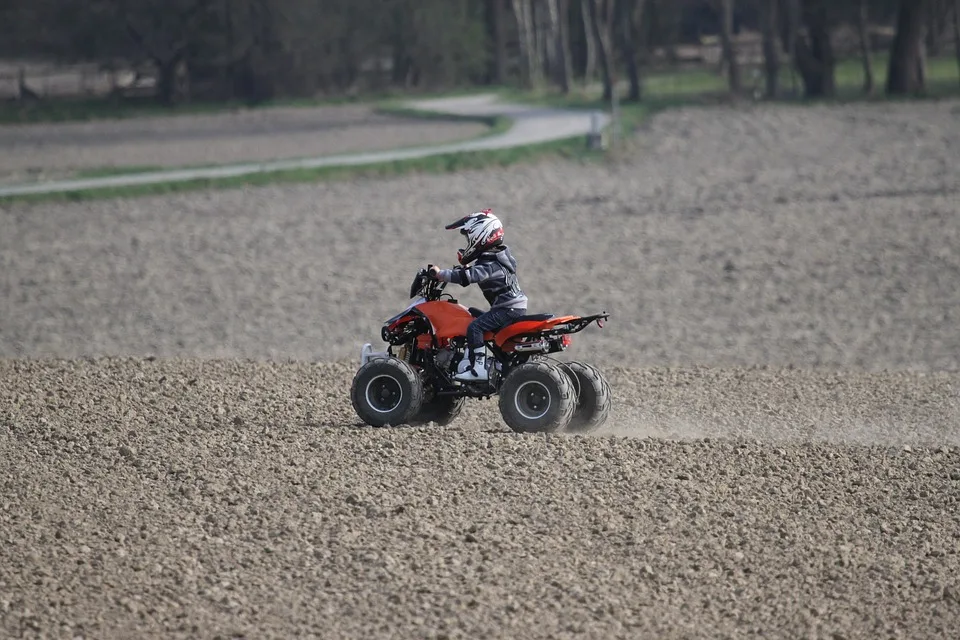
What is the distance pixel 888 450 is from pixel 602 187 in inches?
853

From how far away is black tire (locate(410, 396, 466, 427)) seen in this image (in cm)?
1309

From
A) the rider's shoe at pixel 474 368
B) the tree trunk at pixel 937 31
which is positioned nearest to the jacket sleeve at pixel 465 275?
the rider's shoe at pixel 474 368

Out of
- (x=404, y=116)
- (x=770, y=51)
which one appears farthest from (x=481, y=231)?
(x=404, y=116)

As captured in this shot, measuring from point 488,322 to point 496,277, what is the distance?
0.41 meters

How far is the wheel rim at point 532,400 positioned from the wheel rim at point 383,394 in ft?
3.73

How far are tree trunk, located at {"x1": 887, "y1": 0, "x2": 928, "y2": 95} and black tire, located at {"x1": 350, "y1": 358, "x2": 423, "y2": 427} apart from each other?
4625cm

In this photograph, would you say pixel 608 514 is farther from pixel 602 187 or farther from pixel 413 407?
pixel 602 187

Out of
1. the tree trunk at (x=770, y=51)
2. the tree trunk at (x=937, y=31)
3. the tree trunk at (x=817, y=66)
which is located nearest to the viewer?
the tree trunk at (x=770, y=51)

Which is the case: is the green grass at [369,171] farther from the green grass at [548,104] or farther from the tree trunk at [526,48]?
the tree trunk at [526,48]

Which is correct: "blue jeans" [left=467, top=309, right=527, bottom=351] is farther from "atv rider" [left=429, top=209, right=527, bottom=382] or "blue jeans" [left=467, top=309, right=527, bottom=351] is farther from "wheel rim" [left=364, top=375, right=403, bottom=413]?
"wheel rim" [left=364, top=375, right=403, bottom=413]

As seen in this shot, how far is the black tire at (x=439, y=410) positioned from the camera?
13086 millimetres

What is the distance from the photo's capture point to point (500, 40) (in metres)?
72.4

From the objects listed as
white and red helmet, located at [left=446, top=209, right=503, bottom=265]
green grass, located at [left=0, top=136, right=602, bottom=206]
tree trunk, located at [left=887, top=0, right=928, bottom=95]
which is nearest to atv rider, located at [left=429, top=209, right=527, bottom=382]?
white and red helmet, located at [left=446, top=209, right=503, bottom=265]

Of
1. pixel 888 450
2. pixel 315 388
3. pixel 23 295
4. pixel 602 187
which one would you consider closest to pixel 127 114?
pixel 602 187
